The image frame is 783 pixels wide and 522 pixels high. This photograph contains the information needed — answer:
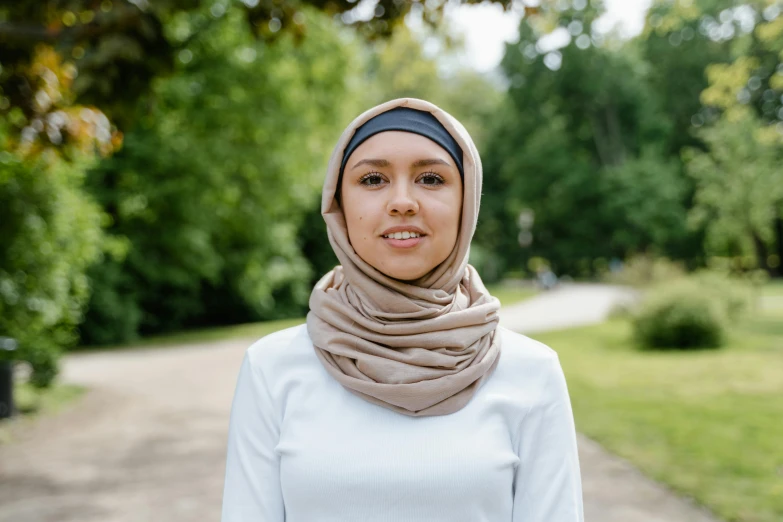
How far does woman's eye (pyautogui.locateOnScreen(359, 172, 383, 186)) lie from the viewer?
1.80 meters

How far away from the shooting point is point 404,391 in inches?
68.3

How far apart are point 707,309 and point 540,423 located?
48.4 ft

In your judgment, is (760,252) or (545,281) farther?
(760,252)

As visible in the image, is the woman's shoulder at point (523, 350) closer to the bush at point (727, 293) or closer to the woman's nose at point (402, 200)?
the woman's nose at point (402, 200)

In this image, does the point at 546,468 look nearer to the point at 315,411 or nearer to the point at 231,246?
the point at 315,411

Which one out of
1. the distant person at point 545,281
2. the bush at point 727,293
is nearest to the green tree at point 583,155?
the distant person at point 545,281

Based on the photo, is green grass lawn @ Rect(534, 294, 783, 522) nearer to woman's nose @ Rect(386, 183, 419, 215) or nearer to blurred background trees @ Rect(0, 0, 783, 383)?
blurred background trees @ Rect(0, 0, 783, 383)

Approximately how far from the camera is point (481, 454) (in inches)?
68.0

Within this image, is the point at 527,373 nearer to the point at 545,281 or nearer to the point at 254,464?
the point at 254,464

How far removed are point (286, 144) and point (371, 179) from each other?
17.9 meters

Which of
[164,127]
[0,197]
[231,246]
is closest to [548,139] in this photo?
[231,246]

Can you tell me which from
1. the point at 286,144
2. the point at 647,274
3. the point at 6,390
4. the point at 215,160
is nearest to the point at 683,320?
the point at 647,274

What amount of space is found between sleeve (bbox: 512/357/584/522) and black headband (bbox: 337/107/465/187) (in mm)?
607

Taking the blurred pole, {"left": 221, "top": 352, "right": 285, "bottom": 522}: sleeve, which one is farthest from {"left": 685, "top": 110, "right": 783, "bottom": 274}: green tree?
{"left": 221, "top": 352, "right": 285, "bottom": 522}: sleeve
